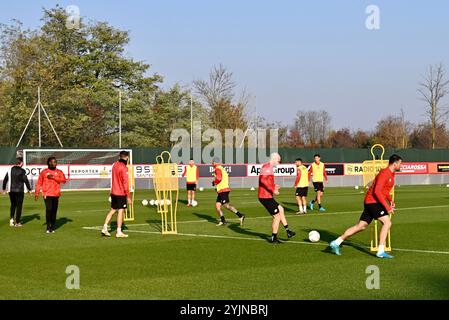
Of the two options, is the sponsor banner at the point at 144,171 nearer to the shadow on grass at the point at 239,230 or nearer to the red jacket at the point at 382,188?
the shadow on grass at the point at 239,230

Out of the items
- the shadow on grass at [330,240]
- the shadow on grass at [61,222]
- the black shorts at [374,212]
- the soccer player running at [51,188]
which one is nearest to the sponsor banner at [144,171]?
the shadow on grass at [61,222]

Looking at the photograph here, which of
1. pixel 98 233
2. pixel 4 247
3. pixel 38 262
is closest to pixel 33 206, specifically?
pixel 98 233

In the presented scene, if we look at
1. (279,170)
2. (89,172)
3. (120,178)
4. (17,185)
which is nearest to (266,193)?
(120,178)

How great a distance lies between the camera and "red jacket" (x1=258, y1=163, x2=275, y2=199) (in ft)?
55.6

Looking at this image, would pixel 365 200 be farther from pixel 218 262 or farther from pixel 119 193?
pixel 119 193

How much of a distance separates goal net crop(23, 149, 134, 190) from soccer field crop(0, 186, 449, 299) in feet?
70.7

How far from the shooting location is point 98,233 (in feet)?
65.5

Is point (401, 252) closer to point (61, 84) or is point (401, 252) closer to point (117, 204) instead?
point (117, 204)

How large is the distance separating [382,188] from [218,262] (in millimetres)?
3451

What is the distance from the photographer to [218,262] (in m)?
14.0

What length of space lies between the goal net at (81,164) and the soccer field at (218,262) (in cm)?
2156

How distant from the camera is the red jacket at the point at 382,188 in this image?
1435 centimetres

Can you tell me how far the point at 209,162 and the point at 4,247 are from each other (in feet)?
112
